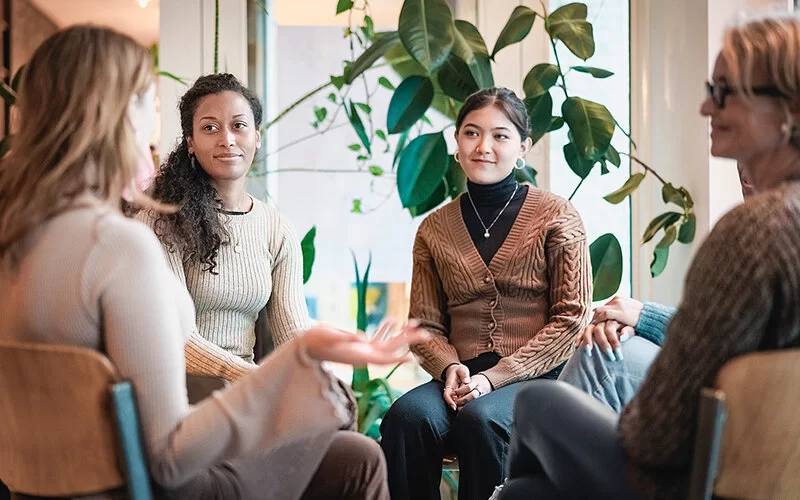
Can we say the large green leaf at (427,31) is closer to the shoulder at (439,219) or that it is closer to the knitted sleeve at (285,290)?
the shoulder at (439,219)

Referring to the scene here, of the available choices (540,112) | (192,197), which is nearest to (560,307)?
(540,112)

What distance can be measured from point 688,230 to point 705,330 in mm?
2101

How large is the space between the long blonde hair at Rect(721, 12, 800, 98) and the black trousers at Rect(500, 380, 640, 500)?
1.82 ft

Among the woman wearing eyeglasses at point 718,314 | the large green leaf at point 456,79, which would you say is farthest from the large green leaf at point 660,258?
the woman wearing eyeglasses at point 718,314

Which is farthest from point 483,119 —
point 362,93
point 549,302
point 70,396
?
point 70,396

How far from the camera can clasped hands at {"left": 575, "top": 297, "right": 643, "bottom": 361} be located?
1.96 m

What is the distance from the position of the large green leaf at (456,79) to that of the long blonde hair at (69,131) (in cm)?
181

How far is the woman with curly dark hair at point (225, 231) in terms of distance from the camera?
238 cm

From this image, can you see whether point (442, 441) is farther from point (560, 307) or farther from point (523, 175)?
point (523, 175)

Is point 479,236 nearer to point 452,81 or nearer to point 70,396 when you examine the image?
point 452,81

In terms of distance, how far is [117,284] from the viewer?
48.3 inches

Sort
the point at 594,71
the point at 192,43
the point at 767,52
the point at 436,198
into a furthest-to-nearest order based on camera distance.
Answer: the point at 192,43
the point at 436,198
the point at 594,71
the point at 767,52

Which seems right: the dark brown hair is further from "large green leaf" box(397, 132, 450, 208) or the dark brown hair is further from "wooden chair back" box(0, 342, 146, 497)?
"wooden chair back" box(0, 342, 146, 497)

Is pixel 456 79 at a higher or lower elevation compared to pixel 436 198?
higher
